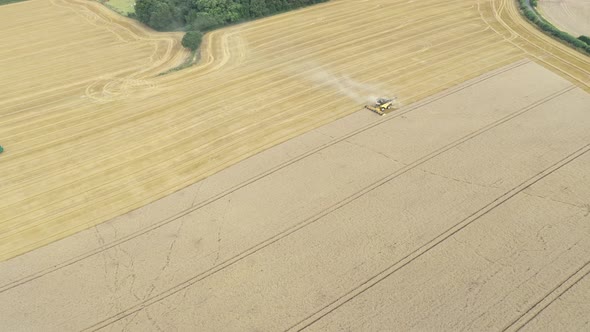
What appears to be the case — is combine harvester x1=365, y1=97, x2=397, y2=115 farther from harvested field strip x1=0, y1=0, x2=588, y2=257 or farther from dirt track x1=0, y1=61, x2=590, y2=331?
dirt track x1=0, y1=61, x2=590, y2=331

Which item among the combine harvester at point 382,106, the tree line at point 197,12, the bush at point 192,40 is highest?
the tree line at point 197,12

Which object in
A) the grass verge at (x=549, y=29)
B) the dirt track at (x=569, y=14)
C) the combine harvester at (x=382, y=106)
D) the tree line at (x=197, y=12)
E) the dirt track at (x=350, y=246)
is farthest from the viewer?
the tree line at (x=197, y=12)

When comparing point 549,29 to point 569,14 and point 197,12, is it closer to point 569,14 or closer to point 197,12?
point 569,14

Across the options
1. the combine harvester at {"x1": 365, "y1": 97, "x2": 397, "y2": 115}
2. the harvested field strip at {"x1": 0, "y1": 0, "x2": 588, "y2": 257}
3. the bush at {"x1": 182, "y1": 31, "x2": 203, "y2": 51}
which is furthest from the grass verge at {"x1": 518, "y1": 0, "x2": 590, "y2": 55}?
the bush at {"x1": 182, "y1": 31, "x2": 203, "y2": 51}

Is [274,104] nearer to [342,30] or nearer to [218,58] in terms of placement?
[218,58]

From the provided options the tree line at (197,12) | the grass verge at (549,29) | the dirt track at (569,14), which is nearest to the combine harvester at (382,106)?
the grass verge at (549,29)

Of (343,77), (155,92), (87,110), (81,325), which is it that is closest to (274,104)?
(343,77)

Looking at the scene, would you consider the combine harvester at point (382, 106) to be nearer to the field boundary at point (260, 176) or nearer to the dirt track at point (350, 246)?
the field boundary at point (260, 176)
